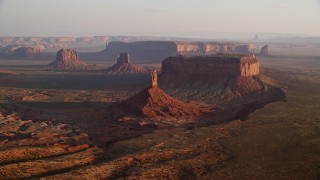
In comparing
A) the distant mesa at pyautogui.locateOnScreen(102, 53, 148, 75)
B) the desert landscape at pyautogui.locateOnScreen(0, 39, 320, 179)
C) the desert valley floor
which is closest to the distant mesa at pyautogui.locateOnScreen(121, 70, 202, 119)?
the desert landscape at pyautogui.locateOnScreen(0, 39, 320, 179)

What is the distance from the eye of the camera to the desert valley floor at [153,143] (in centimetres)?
5028

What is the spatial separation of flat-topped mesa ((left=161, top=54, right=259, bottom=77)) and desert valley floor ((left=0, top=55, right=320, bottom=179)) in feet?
53.0

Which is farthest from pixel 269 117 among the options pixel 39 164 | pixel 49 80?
pixel 49 80

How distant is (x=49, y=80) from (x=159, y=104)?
78219 millimetres

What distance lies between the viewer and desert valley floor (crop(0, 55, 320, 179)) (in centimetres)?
5028

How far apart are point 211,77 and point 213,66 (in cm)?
322

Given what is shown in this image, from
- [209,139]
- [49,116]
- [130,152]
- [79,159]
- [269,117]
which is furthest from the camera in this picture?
[49,116]

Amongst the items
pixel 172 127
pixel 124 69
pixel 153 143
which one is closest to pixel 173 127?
pixel 172 127

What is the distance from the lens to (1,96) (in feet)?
378

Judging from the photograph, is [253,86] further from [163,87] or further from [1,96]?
[1,96]

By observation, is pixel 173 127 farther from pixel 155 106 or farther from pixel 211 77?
pixel 211 77

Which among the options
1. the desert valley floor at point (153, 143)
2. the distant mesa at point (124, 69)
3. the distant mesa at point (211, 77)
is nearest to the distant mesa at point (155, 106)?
the desert valley floor at point (153, 143)

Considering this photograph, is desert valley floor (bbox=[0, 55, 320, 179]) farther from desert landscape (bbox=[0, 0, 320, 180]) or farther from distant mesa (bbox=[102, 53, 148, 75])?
distant mesa (bbox=[102, 53, 148, 75])

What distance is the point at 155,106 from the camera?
8669 cm
